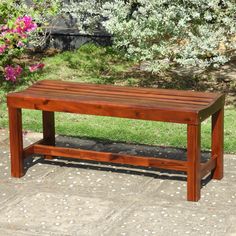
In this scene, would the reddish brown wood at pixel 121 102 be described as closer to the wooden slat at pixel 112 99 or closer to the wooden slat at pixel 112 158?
the wooden slat at pixel 112 99

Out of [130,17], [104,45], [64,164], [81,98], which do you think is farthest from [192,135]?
[104,45]

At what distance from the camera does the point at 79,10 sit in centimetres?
1004

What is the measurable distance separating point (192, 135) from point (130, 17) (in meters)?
4.19

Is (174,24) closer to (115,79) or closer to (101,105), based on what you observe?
(115,79)

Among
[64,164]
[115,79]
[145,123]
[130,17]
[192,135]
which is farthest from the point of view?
[115,79]

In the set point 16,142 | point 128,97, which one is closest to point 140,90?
point 128,97

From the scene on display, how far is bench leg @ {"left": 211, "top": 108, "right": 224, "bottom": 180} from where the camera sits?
6297 millimetres

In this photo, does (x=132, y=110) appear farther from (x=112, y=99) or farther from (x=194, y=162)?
(x=194, y=162)

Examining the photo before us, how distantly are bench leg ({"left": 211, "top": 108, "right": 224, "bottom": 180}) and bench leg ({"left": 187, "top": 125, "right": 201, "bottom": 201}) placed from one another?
0.51 m

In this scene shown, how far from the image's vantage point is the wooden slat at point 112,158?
6.12 metres

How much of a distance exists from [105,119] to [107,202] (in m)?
2.87

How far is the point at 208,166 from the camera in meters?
6.21

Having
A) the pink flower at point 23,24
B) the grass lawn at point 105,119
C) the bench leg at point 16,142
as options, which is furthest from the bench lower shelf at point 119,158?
the pink flower at point 23,24

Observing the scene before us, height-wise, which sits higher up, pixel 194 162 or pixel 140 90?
pixel 140 90
